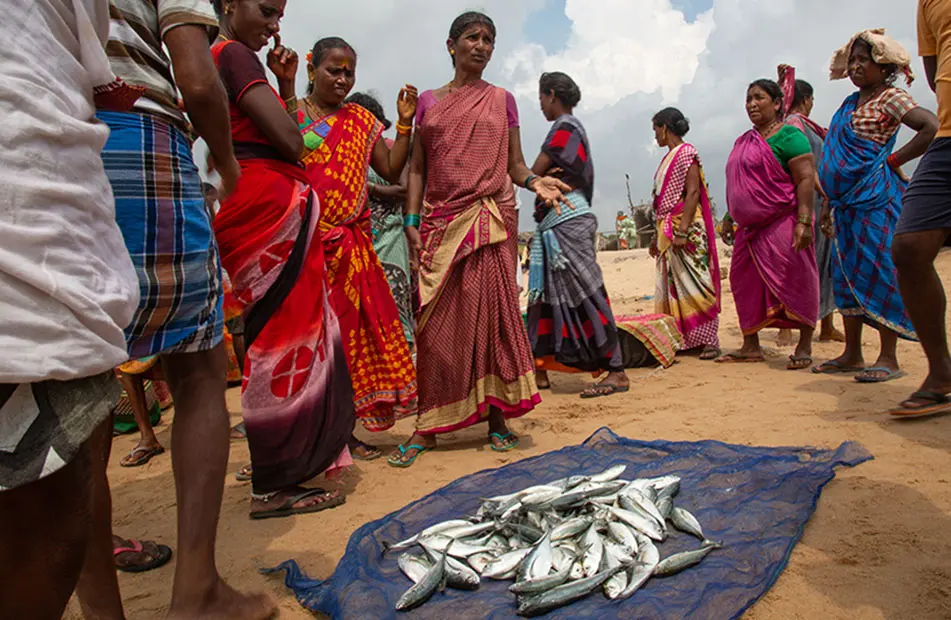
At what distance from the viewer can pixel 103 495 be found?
1779 mm

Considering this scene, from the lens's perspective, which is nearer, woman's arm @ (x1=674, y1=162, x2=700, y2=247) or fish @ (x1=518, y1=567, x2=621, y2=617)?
fish @ (x1=518, y1=567, x2=621, y2=617)

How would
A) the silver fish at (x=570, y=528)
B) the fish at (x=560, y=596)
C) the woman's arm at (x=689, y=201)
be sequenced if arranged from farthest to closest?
the woman's arm at (x=689, y=201) → the silver fish at (x=570, y=528) → the fish at (x=560, y=596)

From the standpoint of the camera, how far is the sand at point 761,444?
200 centimetres

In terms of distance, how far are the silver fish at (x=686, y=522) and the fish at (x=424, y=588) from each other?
886mm

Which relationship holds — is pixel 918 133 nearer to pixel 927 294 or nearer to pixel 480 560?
pixel 927 294

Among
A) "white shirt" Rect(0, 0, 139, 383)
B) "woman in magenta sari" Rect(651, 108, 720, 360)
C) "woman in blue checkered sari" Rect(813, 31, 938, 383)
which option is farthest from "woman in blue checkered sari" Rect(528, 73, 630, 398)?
"white shirt" Rect(0, 0, 139, 383)

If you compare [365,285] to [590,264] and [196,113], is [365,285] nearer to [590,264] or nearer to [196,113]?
[196,113]

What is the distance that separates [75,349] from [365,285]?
270 cm

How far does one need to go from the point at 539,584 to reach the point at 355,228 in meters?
2.40

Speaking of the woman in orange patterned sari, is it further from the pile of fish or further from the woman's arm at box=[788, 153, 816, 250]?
the woman's arm at box=[788, 153, 816, 250]

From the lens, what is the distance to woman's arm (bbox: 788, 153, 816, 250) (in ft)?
18.2

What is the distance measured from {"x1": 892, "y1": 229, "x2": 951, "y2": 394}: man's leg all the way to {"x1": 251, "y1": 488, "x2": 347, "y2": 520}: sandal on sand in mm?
3117

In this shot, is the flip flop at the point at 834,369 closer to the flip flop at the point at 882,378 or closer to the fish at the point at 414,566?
the flip flop at the point at 882,378

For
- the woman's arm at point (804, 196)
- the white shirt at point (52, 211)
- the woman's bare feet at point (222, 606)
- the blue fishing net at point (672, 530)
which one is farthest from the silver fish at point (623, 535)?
the woman's arm at point (804, 196)
